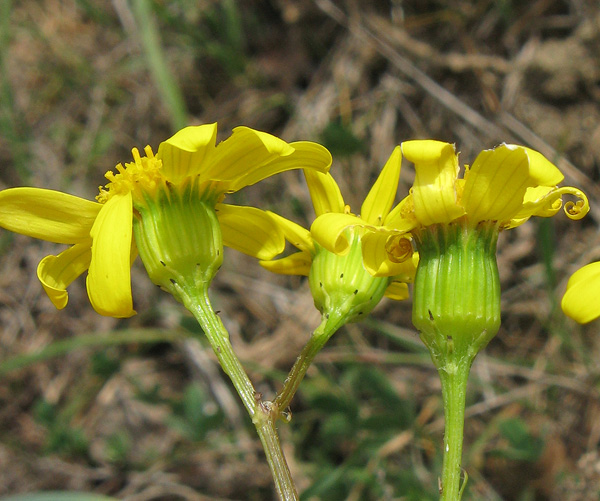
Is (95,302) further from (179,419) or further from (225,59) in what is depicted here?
(225,59)

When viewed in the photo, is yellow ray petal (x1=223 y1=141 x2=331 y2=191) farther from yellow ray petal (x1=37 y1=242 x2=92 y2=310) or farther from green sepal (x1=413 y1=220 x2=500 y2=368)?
yellow ray petal (x1=37 y1=242 x2=92 y2=310)

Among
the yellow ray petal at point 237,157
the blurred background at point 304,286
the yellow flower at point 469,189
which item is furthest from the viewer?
the blurred background at point 304,286

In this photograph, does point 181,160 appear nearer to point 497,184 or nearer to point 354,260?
point 354,260

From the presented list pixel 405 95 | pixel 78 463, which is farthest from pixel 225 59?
pixel 78 463

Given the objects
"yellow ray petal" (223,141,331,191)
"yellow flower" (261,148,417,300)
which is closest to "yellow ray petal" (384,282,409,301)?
"yellow flower" (261,148,417,300)

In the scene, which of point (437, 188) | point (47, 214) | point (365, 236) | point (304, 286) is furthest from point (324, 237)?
point (304, 286)

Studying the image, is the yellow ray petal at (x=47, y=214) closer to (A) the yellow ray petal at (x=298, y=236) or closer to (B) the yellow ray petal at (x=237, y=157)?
(B) the yellow ray petal at (x=237, y=157)

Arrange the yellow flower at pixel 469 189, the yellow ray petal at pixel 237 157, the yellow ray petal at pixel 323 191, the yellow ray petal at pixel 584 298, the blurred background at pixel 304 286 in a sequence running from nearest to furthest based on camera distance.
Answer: the yellow ray petal at pixel 584 298 < the yellow flower at pixel 469 189 < the yellow ray petal at pixel 237 157 < the yellow ray petal at pixel 323 191 < the blurred background at pixel 304 286

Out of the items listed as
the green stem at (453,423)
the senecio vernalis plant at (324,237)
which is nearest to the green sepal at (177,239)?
the senecio vernalis plant at (324,237)
